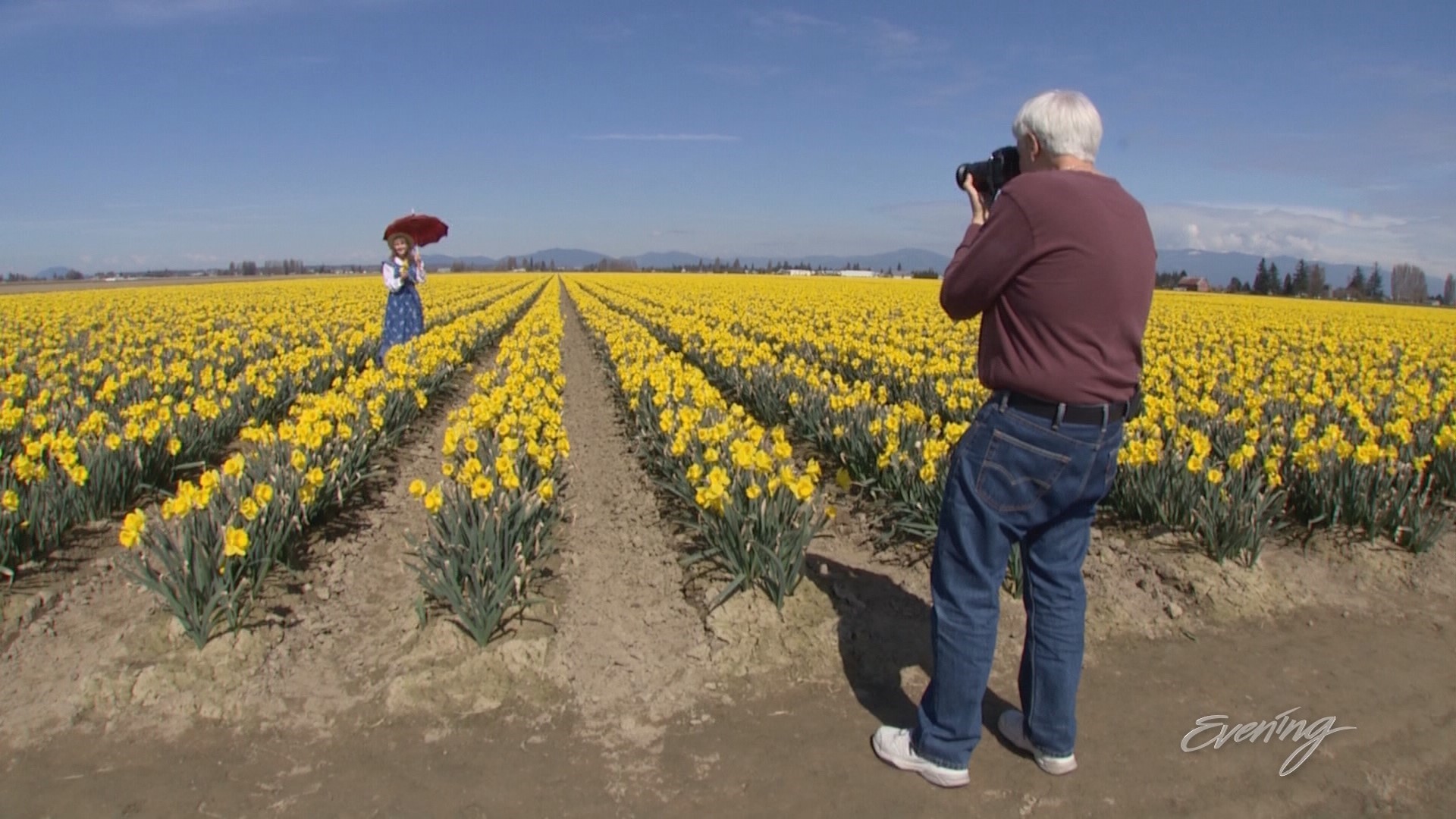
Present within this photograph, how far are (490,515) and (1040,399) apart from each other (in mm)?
2797

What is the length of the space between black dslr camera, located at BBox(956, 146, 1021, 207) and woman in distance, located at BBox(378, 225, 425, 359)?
8193mm

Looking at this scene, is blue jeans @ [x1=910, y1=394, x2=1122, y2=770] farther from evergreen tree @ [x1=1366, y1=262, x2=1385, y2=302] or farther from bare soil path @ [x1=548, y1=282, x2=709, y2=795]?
evergreen tree @ [x1=1366, y1=262, x2=1385, y2=302]

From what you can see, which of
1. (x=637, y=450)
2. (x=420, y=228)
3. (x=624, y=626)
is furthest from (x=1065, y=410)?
(x=420, y=228)

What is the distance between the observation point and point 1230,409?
793 centimetres

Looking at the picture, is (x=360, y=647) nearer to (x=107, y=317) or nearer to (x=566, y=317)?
(x=107, y=317)

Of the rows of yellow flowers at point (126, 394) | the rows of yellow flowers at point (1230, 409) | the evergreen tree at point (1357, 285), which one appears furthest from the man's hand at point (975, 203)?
the evergreen tree at point (1357, 285)

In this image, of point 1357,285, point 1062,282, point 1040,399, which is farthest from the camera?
point 1357,285

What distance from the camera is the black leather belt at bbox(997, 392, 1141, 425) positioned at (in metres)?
2.72

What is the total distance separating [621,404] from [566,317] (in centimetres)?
1819

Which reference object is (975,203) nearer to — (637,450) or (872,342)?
(637,450)

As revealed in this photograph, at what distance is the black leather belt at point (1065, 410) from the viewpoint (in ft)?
Answer: 8.92

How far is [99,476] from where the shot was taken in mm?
5625

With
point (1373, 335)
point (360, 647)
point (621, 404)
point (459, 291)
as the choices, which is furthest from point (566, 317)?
Answer: point (360, 647)

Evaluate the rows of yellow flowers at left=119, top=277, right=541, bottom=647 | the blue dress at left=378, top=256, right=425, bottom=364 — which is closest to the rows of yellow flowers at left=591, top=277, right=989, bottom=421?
the blue dress at left=378, top=256, right=425, bottom=364
